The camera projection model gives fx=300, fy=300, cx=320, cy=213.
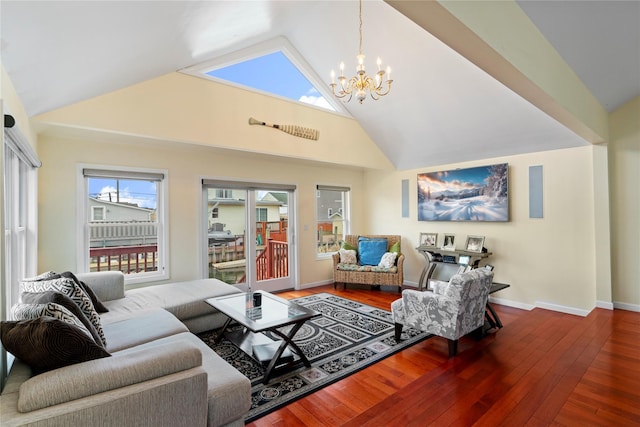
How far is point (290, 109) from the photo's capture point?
15.4 feet

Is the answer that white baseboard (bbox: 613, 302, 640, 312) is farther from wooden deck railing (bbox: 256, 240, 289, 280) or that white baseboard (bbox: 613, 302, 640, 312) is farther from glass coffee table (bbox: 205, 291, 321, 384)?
wooden deck railing (bbox: 256, 240, 289, 280)

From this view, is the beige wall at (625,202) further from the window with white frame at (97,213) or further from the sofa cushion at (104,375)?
the window with white frame at (97,213)

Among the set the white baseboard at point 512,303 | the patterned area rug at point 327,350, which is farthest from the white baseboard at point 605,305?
the patterned area rug at point 327,350

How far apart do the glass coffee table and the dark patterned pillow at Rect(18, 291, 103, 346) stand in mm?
1039

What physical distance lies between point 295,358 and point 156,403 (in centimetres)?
154

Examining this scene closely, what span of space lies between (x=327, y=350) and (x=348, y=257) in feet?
9.04

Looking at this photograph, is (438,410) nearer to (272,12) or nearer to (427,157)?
(272,12)

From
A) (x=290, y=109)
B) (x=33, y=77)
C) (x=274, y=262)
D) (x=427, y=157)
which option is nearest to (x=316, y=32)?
(x=290, y=109)

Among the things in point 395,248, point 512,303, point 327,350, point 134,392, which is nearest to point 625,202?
point 512,303

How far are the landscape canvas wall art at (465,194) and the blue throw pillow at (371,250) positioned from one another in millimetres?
864

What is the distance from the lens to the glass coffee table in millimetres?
2555

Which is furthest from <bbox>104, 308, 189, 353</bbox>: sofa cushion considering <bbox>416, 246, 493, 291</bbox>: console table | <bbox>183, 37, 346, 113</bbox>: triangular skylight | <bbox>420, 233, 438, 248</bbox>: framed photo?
<bbox>420, 233, 438, 248</bbox>: framed photo

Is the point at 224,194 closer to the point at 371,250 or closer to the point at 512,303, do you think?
the point at 371,250

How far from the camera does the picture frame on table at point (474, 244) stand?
15.2 ft
